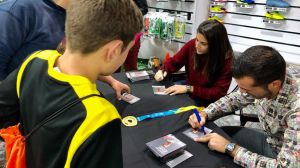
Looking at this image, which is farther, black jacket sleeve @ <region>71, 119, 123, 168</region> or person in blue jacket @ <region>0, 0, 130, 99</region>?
person in blue jacket @ <region>0, 0, 130, 99</region>

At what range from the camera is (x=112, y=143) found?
2.10 feet

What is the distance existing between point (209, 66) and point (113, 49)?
1569 millimetres

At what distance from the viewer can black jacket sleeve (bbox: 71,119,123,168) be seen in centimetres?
62

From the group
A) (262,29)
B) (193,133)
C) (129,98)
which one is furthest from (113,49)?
(262,29)

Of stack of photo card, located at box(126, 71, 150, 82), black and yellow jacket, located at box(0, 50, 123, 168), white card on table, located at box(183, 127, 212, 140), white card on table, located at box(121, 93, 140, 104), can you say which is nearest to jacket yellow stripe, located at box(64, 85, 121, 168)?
black and yellow jacket, located at box(0, 50, 123, 168)

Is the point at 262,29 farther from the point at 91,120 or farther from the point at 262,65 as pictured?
the point at 91,120

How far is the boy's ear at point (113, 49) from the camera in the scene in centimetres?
71

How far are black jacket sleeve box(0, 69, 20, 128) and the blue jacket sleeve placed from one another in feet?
1.24

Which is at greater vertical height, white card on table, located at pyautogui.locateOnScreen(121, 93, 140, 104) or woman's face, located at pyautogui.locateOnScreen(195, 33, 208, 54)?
woman's face, located at pyautogui.locateOnScreen(195, 33, 208, 54)

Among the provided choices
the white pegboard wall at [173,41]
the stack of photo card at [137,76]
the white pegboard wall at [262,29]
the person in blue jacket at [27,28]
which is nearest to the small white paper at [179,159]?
the person in blue jacket at [27,28]

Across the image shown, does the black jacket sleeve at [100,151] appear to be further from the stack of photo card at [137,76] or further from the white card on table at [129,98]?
the stack of photo card at [137,76]

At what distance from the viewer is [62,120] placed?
674 mm

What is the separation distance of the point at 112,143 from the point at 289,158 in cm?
96

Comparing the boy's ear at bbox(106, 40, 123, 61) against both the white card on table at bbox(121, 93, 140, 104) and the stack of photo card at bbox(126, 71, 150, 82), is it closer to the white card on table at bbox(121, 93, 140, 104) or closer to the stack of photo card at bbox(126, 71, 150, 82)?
the white card on table at bbox(121, 93, 140, 104)
